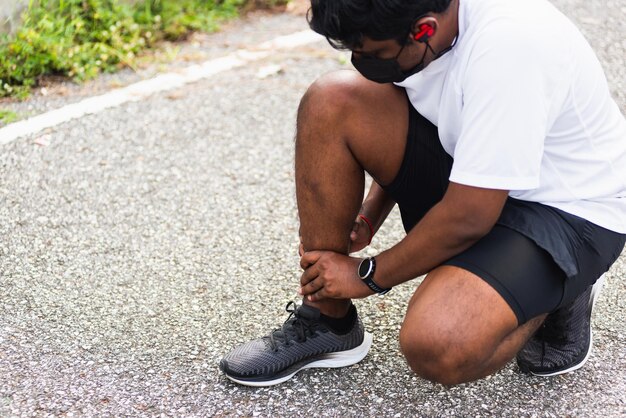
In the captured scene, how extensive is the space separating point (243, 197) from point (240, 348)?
3.83ft

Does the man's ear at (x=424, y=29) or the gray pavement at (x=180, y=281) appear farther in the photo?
the gray pavement at (x=180, y=281)

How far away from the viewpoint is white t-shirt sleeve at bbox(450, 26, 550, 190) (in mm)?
2068

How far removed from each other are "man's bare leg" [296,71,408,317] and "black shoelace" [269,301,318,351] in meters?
0.25

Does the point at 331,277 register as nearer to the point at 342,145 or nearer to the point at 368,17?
the point at 342,145

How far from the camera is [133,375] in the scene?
8.54 ft

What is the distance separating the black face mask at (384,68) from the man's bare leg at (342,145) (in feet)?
0.51

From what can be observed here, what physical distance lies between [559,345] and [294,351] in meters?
0.77

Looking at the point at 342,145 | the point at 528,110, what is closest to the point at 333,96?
the point at 342,145

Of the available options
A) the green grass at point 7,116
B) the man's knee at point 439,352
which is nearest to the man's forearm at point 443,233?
the man's knee at point 439,352

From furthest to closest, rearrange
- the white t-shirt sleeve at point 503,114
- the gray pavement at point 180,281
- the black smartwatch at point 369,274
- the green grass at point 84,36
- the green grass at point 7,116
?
the green grass at point 84,36
the green grass at point 7,116
the gray pavement at point 180,281
the black smartwatch at point 369,274
the white t-shirt sleeve at point 503,114

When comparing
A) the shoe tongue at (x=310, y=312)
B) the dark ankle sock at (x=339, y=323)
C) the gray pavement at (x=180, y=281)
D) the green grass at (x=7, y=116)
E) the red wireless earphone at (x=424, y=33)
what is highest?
the red wireless earphone at (x=424, y=33)

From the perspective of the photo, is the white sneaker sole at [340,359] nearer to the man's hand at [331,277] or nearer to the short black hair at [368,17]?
the man's hand at [331,277]

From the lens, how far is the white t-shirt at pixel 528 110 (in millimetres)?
2076

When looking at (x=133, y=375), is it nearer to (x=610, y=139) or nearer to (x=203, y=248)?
(x=203, y=248)
